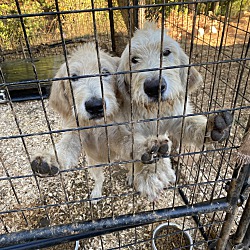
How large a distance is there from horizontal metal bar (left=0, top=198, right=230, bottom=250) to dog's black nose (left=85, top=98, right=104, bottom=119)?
687 millimetres

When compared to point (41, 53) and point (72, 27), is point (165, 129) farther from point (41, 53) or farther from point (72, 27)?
point (41, 53)

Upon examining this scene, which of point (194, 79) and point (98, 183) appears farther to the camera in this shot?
point (98, 183)

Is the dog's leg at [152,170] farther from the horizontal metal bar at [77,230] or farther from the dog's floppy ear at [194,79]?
the dog's floppy ear at [194,79]

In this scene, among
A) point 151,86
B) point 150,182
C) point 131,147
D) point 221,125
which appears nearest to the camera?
point 221,125

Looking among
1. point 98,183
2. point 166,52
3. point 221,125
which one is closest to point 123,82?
point 166,52

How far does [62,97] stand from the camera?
87.7 inches

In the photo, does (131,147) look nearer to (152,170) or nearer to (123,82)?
(152,170)

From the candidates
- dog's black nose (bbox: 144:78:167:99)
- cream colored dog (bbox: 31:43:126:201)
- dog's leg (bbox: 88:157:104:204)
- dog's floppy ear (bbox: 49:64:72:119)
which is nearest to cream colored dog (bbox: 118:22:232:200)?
dog's black nose (bbox: 144:78:167:99)

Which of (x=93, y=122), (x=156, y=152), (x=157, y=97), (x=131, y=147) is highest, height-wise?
(x=157, y=97)

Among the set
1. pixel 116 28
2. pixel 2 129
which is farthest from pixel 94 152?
pixel 116 28

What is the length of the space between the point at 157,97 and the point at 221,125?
0.47 meters

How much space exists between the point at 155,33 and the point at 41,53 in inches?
178

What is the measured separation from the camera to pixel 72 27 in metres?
5.62

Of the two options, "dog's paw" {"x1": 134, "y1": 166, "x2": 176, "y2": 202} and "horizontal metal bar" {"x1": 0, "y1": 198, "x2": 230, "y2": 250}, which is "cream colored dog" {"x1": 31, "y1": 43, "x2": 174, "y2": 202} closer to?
"dog's paw" {"x1": 134, "y1": 166, "x2": 176, "y2": 202}
